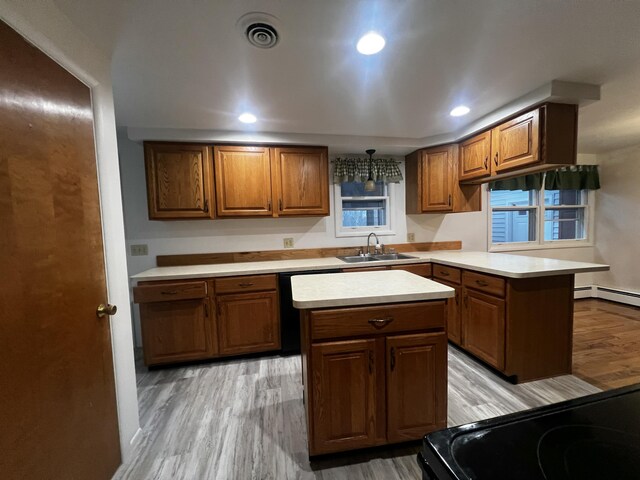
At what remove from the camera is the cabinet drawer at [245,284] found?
243 cm

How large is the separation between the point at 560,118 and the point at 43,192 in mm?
3147

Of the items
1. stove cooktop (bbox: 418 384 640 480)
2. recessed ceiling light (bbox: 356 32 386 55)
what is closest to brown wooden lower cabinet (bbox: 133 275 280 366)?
recessed ceiling light (bbox: 356 32 386 55)

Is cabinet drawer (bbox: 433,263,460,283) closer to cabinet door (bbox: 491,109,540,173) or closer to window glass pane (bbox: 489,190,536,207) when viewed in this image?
cabinet door (bbox: 491,109,540,173)

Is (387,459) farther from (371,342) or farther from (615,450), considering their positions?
(615,450)

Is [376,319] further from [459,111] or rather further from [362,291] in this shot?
[459,111]

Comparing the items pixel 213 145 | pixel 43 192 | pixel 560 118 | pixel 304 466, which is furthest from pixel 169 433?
pixel 560 118

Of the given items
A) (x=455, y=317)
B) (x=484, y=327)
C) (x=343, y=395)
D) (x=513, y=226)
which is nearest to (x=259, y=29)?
(x=343, y=395)

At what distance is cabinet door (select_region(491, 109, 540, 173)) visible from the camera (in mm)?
2037

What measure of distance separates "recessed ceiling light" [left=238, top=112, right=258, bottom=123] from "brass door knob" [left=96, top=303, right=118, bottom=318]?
1.74 m

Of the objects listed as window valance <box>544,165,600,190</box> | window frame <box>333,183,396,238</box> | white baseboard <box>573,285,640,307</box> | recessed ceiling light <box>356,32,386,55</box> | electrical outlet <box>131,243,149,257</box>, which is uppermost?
recessed ceiling light <box>356,32,386,55</box>

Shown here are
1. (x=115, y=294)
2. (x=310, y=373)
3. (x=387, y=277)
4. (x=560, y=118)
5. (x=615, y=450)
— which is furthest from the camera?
(x=560, y=118)

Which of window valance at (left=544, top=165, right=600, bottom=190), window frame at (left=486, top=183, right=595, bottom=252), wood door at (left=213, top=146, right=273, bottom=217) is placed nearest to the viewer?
wood door at (left=213, top=146, right=273, bottom=217)

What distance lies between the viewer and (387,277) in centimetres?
176

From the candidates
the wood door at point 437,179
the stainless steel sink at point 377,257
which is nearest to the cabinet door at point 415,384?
the stainless steel sink at point 377,257
